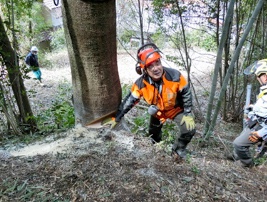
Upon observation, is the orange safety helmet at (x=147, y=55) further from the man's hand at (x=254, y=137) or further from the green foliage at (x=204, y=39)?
the green foliage at (x=204, y=39)

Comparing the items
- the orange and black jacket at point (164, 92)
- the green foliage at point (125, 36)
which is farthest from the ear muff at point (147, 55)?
the green foliage at point (125, 36)

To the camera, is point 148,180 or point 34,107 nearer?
point 148,180

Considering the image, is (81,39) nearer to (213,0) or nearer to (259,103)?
Result: (259,103)

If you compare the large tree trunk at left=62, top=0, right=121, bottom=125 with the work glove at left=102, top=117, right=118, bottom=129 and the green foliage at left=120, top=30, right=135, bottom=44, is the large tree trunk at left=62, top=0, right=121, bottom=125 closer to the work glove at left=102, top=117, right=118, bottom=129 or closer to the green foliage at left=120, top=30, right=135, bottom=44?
the work glove at left=102, top=117, right=118, bottom=129

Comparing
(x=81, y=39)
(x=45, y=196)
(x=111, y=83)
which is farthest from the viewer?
(x=111, y=83)

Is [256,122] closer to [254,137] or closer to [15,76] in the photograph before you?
[254,137]

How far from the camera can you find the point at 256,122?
368 centimetres

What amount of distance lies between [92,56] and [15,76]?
1889 mm

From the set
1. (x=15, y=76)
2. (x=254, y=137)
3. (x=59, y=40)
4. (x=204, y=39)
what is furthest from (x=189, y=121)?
(x=59, y=40)

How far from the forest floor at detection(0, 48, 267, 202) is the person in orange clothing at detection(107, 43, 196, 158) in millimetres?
407

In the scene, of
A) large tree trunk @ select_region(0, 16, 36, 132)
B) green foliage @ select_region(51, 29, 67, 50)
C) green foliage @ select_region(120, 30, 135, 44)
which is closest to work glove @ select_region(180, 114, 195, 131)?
large tree trunk @ select_region(0, 16, 36, 132)

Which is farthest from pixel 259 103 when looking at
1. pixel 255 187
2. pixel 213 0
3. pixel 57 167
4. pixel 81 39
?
pixel 213 0

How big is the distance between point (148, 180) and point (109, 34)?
1.56 meters

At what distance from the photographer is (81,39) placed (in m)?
2.73
